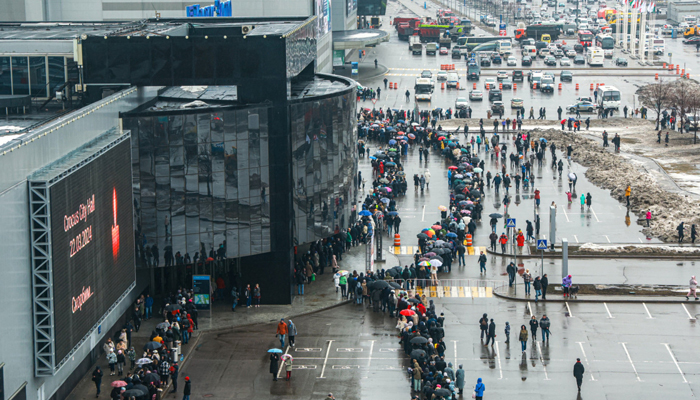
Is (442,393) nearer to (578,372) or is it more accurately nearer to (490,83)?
(578,372)

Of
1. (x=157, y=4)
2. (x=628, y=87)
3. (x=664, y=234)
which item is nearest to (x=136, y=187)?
(x=664, y=234)

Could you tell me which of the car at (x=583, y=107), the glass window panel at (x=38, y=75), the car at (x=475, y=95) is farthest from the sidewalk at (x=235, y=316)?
the car at (x=475, y=95)

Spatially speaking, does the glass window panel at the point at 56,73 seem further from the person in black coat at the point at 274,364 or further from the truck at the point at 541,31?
the truck at the point at 541,31

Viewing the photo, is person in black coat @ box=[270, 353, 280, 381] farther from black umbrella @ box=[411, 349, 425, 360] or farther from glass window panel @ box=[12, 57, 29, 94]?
glass window panel @ box=[12, 57, 29, 94]

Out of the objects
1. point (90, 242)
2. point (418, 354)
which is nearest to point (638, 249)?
point (418, 354)

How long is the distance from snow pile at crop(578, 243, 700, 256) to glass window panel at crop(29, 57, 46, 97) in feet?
106

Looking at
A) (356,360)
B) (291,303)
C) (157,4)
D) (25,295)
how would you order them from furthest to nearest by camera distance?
(157,4)
(291,303)
(356,360)
(25,295)

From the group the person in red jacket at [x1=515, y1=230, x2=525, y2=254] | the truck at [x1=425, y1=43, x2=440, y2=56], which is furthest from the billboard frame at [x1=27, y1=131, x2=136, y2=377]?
the truck at [x1=425, y1=43, x2=440, y2=56]

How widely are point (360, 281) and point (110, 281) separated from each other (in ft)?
50.3

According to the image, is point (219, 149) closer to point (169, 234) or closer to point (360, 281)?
point (169, 234)

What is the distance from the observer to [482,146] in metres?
94.2

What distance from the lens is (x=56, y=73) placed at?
1941 inches

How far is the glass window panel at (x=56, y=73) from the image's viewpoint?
4912cm

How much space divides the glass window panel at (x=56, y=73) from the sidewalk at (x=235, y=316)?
12.1m
